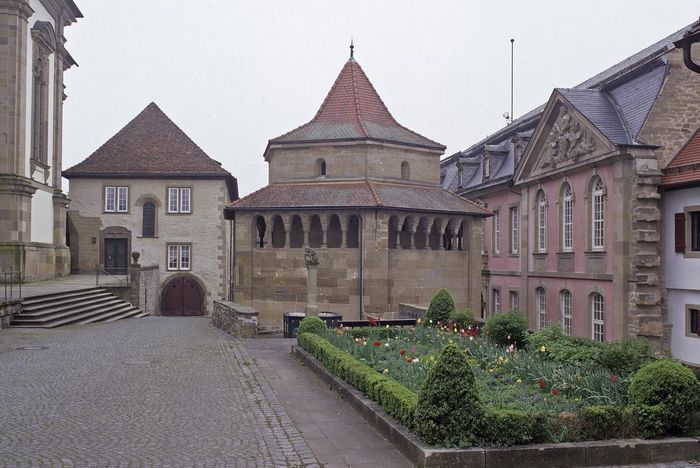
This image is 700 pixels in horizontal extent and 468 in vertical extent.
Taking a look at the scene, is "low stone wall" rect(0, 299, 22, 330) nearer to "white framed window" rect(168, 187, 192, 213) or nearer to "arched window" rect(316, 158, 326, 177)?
"arched window" rect(316, 158, 326, 177)

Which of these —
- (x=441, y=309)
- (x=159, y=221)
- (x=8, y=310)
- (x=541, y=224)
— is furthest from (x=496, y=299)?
(x=8, y=310)

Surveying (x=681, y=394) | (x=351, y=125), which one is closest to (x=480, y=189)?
(x=351, y=125)

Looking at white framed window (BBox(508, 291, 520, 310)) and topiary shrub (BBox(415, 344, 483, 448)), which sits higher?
topiary shrub (BBox(415, 344, 483, 448))

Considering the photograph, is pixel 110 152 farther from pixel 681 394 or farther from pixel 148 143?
pixel 681 394

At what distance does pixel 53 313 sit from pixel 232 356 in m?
8.93

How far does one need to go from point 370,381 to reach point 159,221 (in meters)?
35.9

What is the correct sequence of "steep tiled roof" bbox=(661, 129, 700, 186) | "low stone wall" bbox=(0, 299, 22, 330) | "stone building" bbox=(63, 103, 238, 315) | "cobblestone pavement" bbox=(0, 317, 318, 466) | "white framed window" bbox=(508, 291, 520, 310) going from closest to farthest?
"cobblestone pavement" bbox=(0, 317, 318, 466)
"low stone wall" bbox=(0, 299, 22, 330)
"steep tiled roof" bbox=(661, 129, 700, 186)
"white framed window" bbox=(508, 291, 520, 310)
"stone building" bbox=(63, 103, 238, 315)

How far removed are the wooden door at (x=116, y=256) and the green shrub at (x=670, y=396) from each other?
129 ft

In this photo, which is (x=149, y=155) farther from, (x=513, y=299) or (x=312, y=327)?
(x=312, y=327)

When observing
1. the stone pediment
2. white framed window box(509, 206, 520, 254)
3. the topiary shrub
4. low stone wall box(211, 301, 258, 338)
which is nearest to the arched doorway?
white framed window box(509, 206, 520, 254)

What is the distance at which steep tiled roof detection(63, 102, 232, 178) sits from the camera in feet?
146

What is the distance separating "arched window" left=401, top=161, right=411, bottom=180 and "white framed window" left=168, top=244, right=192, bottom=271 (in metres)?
17.5

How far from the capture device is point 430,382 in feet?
27.7

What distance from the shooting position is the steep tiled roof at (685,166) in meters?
23.2
